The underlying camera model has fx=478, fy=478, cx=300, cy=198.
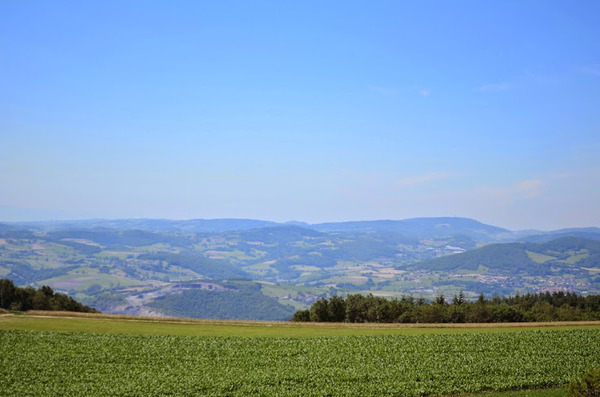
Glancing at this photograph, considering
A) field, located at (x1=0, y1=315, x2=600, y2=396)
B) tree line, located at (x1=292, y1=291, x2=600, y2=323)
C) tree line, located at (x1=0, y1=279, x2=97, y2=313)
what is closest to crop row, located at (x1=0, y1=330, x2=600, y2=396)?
field, located at (x1=0, y1=315, x2=600, y2=396)

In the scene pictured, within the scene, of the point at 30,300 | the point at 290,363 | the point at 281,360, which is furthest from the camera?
the point at 30,300

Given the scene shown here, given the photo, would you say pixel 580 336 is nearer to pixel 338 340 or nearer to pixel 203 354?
pixel 338 340

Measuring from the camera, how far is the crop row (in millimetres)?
32656

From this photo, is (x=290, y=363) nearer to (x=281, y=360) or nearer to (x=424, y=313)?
(x=281, y=360)

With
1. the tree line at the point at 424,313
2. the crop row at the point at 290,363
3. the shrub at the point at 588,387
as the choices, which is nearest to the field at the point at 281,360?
the crop row at the point at 290,363

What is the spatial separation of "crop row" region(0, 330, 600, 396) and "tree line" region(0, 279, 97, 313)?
40223 mm

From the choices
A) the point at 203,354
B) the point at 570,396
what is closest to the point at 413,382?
the point at 570,396

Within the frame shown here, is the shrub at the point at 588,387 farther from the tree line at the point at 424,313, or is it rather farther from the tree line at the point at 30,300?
the tree line at the point at 30,300

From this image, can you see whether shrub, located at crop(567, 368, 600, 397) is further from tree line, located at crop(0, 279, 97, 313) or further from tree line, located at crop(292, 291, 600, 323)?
tree line, located at crop(0, 279, 97, 313)

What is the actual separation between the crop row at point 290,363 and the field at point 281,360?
82mm

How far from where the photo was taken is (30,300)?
3408 inches

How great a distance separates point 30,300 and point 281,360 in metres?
67.4

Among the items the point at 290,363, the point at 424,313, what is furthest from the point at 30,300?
the point at 424,313

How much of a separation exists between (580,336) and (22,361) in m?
49.6
